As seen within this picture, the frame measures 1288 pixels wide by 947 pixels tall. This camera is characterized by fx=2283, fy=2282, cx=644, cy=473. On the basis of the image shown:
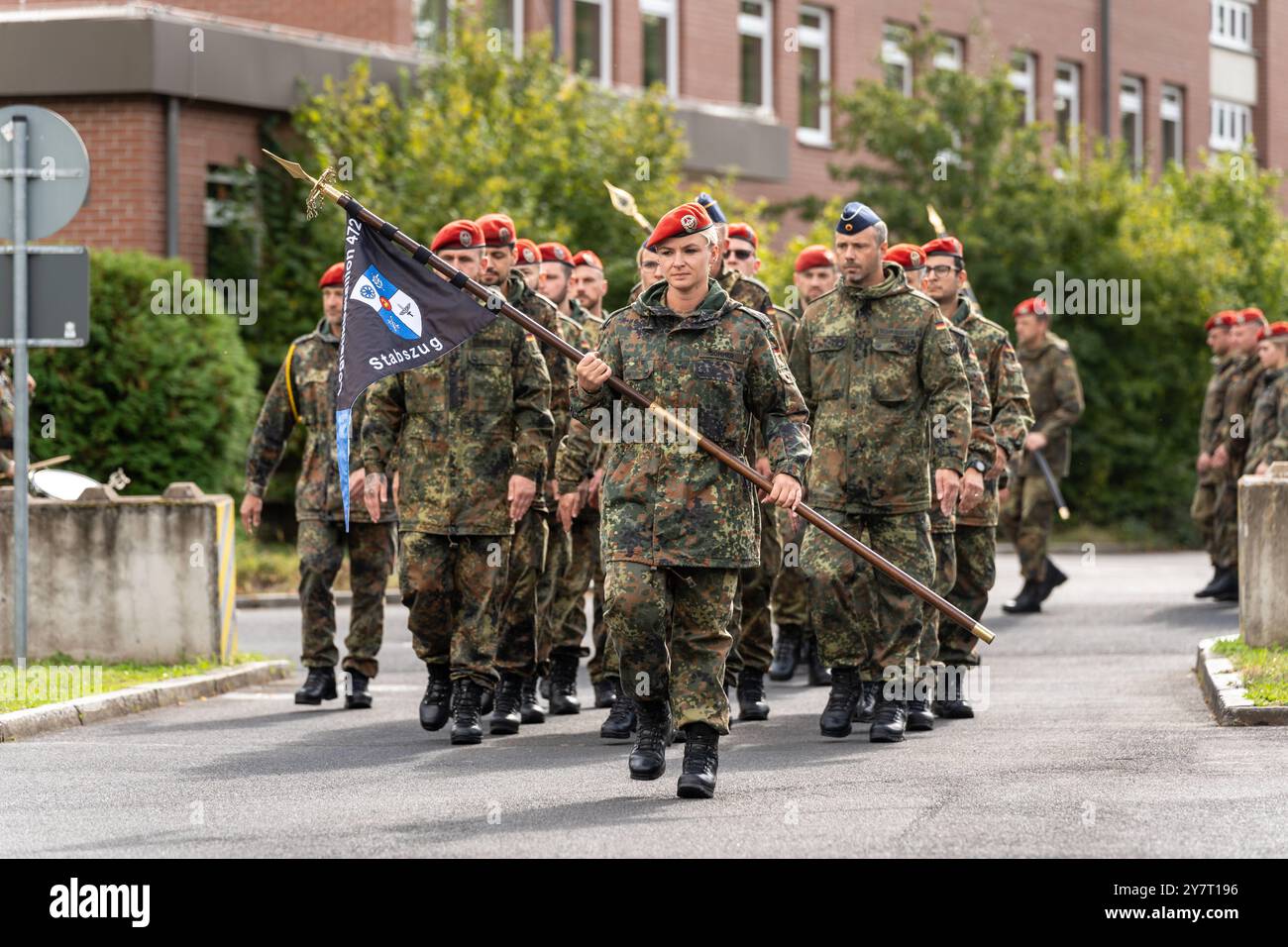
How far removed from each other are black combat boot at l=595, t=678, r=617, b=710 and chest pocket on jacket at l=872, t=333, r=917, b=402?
7.58 ft

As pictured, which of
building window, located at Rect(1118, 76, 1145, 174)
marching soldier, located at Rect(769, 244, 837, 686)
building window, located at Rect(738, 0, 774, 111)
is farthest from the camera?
building window, located at Rect(1118, 76, 1145, 174)

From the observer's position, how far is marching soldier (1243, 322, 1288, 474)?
1656 cm

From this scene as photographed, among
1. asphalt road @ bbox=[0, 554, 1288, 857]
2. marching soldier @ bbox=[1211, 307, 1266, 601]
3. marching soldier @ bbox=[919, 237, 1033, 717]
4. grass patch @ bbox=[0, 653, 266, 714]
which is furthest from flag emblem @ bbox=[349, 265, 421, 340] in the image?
marching soldier @ bbox=[1211, 307, 1266, 601]

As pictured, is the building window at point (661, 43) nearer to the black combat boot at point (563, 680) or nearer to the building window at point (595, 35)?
the building window at point (595, 35)

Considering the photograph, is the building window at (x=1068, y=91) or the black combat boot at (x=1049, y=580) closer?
the black combat boot at (x=1049, y=580)

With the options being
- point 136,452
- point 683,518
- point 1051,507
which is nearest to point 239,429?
point 136,452

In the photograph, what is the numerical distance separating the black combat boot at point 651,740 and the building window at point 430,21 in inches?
697

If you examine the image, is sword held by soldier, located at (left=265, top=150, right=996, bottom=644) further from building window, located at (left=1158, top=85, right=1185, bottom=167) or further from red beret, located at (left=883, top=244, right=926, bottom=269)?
building window, located at (left=1158, top=85, right=1185, bottom=167)

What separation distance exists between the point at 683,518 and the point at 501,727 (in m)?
2.55

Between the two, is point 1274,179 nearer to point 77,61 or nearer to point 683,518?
point 77,61

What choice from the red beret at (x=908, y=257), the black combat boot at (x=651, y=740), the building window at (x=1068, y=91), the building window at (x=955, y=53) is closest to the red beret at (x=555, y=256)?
the red beret at (x=908, y=257)

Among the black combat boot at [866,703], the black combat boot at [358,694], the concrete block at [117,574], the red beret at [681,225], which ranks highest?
the red beret at [681,225]

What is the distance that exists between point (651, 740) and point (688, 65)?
22.2 m

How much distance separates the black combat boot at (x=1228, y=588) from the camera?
692 inches
